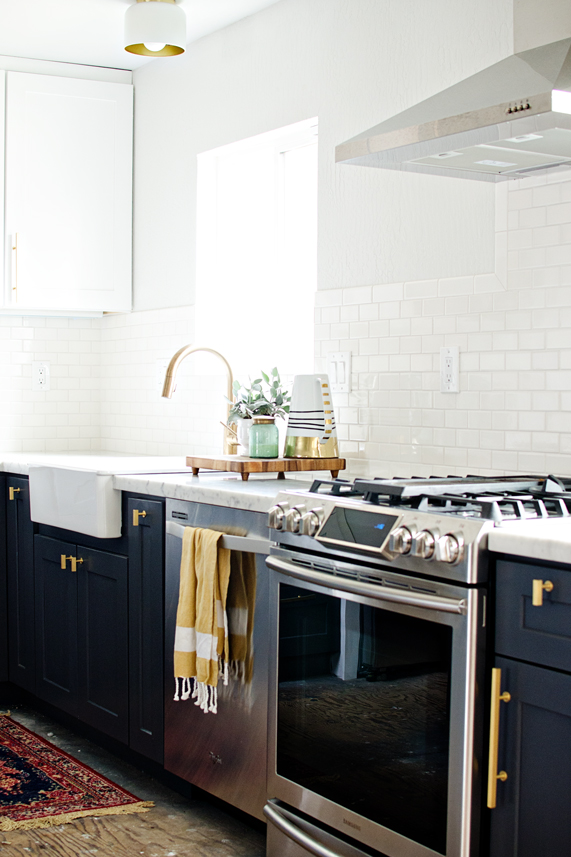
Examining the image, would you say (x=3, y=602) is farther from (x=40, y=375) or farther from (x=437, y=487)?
(x=437, y=487)

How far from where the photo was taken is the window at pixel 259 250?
3623 mm

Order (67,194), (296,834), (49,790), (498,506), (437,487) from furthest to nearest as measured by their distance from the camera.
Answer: (67,194)
(49,790)
(296,834)
(437,487)
(498,506)

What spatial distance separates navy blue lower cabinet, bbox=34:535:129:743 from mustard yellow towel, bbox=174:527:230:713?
1.47 ft

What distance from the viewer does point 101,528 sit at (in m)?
3.05

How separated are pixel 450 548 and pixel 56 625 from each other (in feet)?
6.53

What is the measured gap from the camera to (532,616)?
1765 mm

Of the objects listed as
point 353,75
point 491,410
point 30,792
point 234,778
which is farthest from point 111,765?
point 353,75

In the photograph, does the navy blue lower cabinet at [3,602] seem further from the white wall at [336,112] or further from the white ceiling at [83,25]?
the white ceiling at [83,25]

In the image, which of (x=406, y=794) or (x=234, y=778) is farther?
(x=234, y=778)

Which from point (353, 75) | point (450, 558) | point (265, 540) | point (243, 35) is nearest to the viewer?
point (450, 558)

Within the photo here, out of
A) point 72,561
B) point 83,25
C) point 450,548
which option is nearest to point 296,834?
point 450,548

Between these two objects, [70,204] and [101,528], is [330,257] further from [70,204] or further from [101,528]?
[70,204]

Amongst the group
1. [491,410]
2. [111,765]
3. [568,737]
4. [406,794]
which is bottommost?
[111,765]

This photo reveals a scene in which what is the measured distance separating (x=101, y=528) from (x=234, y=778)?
0.87 m
